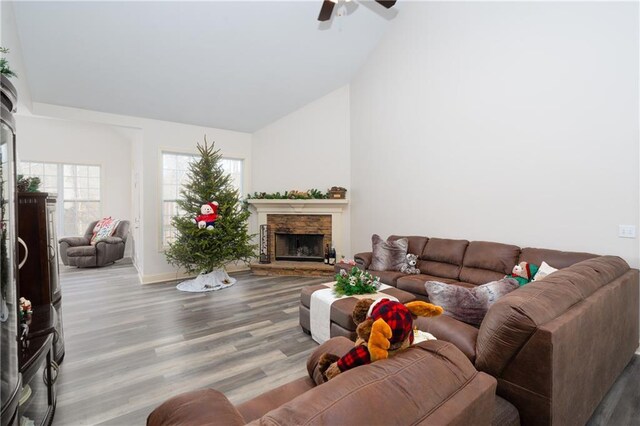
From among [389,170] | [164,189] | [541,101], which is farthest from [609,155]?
[164,189]

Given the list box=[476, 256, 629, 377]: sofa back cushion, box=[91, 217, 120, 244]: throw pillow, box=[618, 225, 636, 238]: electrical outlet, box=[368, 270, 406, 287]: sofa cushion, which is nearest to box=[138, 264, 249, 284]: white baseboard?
box=[91, 217, 120, 244]: throw pillow

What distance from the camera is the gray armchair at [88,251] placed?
6.06 meters

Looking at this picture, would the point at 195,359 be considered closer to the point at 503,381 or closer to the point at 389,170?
the point at 503,381

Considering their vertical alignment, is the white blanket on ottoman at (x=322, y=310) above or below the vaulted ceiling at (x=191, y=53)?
below

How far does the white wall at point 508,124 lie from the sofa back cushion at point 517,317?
1.85 m

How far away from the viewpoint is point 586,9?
2822 mm

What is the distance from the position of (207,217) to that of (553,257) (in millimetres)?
4489

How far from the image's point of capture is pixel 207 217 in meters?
4.66

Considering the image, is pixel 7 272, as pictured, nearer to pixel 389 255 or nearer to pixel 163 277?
pixel 389 255

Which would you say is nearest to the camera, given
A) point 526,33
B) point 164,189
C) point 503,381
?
point 503,381

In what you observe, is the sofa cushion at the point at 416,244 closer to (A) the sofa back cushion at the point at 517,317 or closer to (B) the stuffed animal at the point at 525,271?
(B) the stuffed animal at the point at 525,271

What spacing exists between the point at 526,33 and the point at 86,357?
550 centimetres

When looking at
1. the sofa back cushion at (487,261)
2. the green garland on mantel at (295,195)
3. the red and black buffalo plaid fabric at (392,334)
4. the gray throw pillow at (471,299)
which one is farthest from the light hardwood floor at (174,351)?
the green garland on mantel at (295,195)

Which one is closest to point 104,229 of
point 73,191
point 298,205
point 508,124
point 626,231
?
point 73,191
